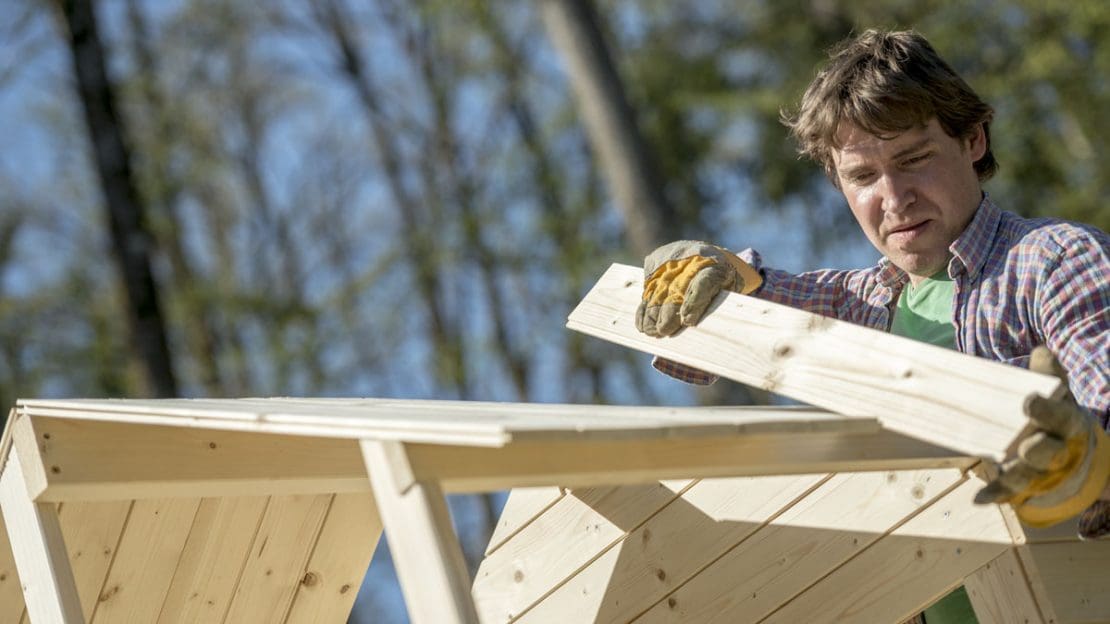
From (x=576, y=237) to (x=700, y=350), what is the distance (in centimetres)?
1572

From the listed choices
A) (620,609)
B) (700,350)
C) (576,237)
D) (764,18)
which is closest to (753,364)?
(700,350)

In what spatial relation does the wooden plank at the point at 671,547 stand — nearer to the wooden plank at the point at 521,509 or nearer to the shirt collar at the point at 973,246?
the wooden plank at the point at 521,509

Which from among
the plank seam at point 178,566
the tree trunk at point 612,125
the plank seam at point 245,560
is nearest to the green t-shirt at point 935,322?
the plank seam at point 245,560

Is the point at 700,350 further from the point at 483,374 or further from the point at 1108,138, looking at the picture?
the point at 483,374

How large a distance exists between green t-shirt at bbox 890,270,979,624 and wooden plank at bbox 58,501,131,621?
1.79 meters

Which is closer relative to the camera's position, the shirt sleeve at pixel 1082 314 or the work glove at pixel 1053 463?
the work glove at pixel 1053 463

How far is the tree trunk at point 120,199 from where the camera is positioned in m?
9.41

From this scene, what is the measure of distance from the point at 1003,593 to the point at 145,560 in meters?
1.90

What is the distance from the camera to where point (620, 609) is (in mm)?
3439

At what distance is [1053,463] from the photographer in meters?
2.16

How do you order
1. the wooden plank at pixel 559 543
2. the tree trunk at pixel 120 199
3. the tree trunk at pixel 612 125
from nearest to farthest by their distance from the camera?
the wooden plank at pixel 559 543, the tree trunk at pixel 612 125, the tree trunk at pixel 120 199

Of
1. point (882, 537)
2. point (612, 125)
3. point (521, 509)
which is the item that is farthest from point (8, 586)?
point (612, 125)

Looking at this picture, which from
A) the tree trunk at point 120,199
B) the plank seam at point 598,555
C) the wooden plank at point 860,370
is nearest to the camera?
the wooden plank at point 860,370

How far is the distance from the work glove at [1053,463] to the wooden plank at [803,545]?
1.64ft
